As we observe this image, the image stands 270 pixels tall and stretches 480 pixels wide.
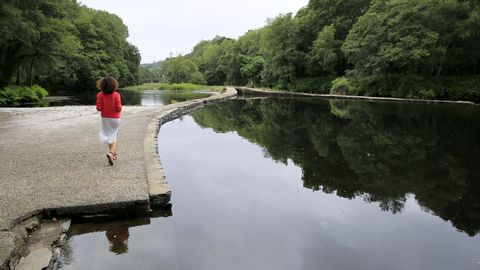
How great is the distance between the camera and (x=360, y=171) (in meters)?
7.58

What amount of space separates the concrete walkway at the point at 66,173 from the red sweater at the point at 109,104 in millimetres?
890

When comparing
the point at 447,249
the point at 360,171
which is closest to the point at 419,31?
the point at 360,171

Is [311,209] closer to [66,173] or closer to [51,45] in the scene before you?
[66,173]

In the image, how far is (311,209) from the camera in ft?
18.1

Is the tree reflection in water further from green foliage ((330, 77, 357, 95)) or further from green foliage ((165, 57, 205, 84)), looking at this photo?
green foliage ((165, 57, 205, 84))

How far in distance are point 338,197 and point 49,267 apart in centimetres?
434

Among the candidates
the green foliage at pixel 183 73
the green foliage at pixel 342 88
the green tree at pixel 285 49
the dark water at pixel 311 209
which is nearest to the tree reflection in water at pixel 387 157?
the dark water at pixel 311 209

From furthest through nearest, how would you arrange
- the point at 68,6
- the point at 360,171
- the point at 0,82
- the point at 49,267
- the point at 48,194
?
the point at 68,6 < the point at 0,82 < the point at 360,171 < the point at 48,194 < the point at 49,267

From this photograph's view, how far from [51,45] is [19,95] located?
443 centimetres

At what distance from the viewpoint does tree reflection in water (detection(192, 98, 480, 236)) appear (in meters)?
5.96

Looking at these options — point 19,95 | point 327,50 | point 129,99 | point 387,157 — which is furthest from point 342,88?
point 387,157

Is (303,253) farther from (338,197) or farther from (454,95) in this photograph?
(454,95)

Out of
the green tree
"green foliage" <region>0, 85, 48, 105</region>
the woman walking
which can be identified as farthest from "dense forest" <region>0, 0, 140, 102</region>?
the green tree

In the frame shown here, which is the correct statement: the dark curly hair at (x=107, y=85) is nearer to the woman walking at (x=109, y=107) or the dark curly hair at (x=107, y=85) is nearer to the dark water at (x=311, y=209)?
the woman walking at (x=109, y=107)
